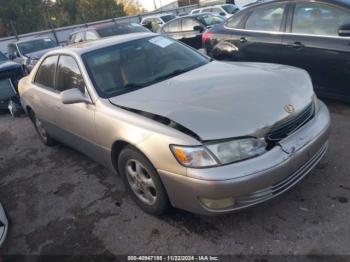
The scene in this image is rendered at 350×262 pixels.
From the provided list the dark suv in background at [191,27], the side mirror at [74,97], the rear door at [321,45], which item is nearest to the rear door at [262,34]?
the rear door at [321,45]

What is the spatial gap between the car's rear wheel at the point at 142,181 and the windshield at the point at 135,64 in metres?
0.70

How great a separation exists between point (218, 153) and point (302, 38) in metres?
3.10

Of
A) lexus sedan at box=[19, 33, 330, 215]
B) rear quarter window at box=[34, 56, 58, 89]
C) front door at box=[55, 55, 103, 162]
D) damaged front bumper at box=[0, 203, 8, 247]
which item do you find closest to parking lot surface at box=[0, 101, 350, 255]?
damaged front bumper at box=[0, 203, 8, 247]

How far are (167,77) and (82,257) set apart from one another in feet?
6.28

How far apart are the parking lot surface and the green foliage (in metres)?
28.9

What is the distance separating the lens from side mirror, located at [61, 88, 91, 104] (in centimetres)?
346

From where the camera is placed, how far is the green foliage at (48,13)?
30.6m

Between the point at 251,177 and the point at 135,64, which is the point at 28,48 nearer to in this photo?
the point at 135,64

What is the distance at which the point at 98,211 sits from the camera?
3559 mm

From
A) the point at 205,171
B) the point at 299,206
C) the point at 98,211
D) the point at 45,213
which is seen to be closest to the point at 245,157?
the point at 205,171

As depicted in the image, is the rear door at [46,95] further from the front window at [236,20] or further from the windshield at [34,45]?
the windshield at [34,45]

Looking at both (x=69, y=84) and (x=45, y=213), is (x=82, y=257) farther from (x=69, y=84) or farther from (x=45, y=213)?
(x=69, y=84)

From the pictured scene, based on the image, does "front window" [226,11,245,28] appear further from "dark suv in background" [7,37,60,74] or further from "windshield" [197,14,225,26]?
"dark suv in background" [7,37,60,74]

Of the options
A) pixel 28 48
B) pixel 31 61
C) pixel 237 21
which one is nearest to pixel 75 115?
pixel 237 21
